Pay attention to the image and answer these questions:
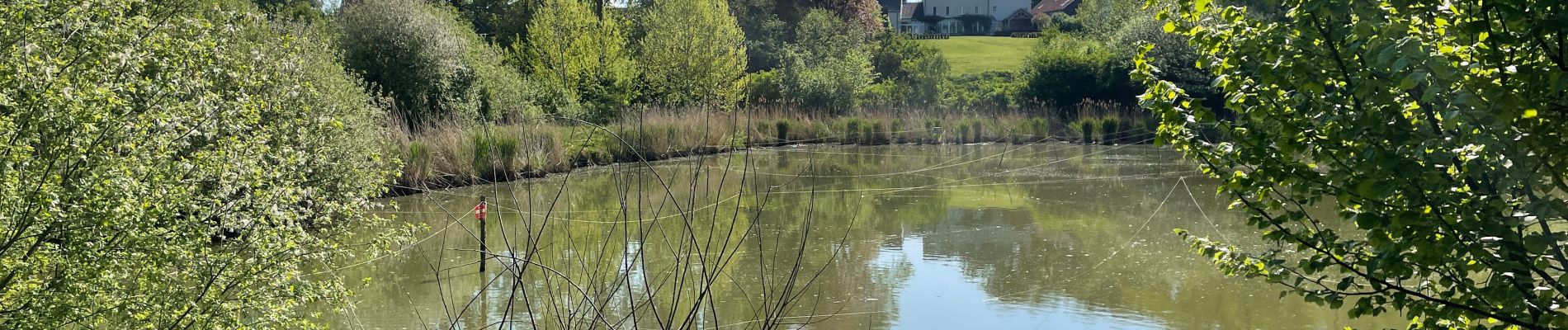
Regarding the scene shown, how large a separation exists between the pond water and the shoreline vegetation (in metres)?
0.42

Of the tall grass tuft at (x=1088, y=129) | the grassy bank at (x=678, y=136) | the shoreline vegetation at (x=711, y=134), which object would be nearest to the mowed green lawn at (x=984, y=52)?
the shoreline vegetation at (x=711, y=134)

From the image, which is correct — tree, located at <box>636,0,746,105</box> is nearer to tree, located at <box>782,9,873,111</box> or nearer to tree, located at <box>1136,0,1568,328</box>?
tree, located at <box>782,9,873,111</box>

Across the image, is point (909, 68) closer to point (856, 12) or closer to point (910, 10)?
point (856, 12)

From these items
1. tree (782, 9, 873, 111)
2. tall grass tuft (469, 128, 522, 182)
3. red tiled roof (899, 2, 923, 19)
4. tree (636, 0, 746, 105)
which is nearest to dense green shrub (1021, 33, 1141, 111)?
tree (782, 9, 873, 111)

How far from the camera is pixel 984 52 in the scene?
1799 inches

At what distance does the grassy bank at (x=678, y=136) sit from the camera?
13938 millimetres

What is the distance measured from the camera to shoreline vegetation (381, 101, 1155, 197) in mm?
14227

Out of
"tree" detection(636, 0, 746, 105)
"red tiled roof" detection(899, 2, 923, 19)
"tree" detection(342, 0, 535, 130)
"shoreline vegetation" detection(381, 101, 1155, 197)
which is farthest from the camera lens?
"red tiled roof" detection(899, 2, 923, 19)

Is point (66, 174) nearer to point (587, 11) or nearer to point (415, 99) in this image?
point (415, 99)

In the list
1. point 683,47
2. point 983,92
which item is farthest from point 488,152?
point 983,92

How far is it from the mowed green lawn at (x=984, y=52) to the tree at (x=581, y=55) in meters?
14.5

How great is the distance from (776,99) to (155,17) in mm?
20582

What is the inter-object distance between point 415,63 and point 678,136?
423 centimetres

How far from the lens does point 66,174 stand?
427 centimetres
